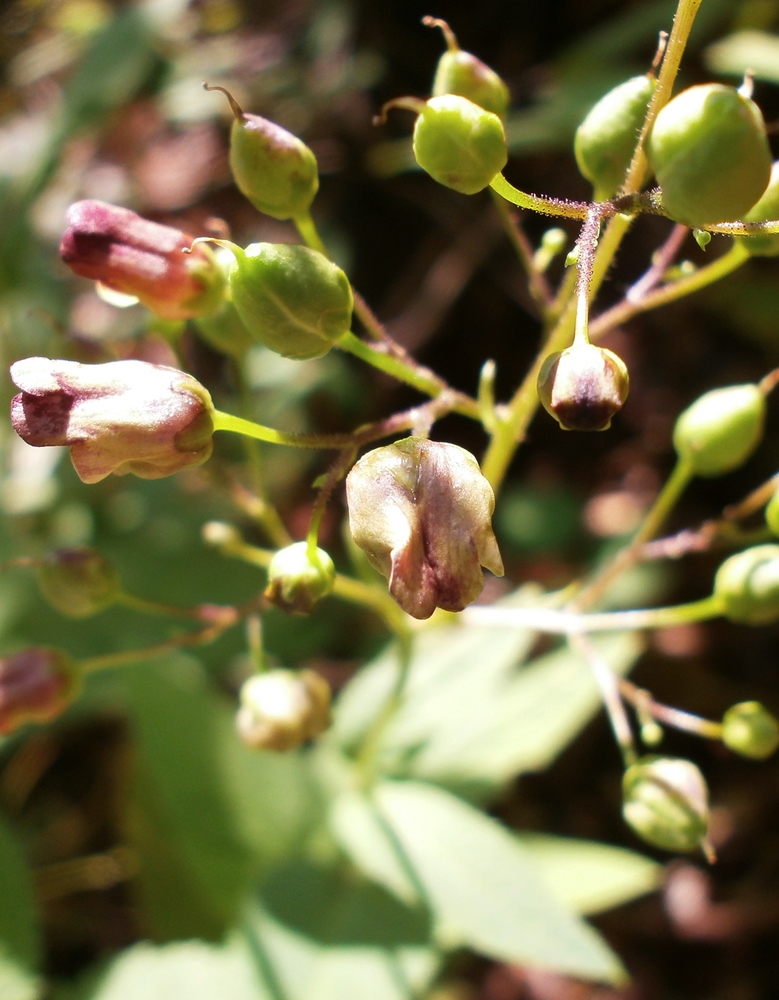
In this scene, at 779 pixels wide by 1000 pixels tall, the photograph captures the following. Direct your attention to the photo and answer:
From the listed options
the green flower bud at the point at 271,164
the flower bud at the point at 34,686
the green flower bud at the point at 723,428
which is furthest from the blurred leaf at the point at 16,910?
the green flower bud at the point at 723,428

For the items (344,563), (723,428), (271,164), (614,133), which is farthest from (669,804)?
(344,563)

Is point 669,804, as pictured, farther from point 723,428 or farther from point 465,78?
point 465,78

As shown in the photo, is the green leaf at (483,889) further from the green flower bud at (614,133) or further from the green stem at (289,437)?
the green flower bud at (614,133)

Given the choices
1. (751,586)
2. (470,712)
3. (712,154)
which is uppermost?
(712,154)

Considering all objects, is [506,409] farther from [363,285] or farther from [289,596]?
[363,285]

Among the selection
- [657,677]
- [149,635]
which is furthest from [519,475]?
[149,635]

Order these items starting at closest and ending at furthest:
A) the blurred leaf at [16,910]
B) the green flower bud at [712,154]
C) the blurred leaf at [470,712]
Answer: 1. the green flower bud at [712,154]
2. the blurred leaf at [16,910]
3. the blurred leaf at [470,712]

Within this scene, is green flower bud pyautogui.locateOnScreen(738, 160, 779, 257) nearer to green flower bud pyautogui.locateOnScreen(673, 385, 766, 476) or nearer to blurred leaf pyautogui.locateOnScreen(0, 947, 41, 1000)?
green flower bud pyautogui.locateOnScreen(673, 385, 766, 476)
